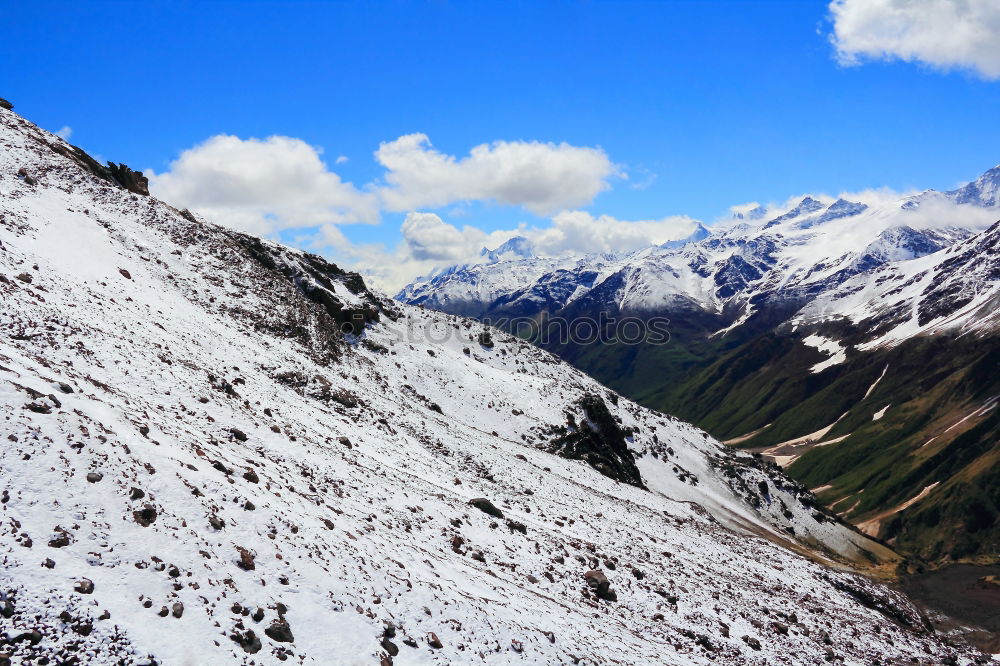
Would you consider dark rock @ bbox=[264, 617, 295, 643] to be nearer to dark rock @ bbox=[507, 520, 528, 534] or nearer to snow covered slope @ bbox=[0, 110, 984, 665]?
snow covered slope @ bbox=[0, 110, 984, 665]

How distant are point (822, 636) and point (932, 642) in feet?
56.9

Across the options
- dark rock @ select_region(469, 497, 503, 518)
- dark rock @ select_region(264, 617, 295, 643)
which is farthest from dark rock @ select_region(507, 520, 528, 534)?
dark rock @ select_region(264, 617, 295, 643)

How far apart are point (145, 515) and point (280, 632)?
5.27m

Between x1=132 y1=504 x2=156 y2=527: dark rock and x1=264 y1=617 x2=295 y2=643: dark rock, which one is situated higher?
x1=132 y1=504 x2=156 y2=527: dark rock

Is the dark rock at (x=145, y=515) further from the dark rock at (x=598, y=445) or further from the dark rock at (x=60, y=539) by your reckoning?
the dark rock at (x=598, y=445)

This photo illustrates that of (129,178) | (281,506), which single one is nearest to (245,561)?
(281,506)

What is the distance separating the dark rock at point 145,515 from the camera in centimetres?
1575

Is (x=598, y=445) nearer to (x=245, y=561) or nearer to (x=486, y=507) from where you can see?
(x=486, y=507)

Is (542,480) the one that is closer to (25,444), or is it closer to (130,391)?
(130,391)

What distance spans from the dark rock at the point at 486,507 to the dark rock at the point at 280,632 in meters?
17.2

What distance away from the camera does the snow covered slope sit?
47.5ft

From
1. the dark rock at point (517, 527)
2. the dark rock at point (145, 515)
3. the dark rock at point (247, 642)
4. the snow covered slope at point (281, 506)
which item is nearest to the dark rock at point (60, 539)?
the snow covered slope at point (281, 506)

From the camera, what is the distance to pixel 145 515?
16000 mm

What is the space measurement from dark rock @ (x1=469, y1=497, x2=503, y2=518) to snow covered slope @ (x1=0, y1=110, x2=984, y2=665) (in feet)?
0.49
